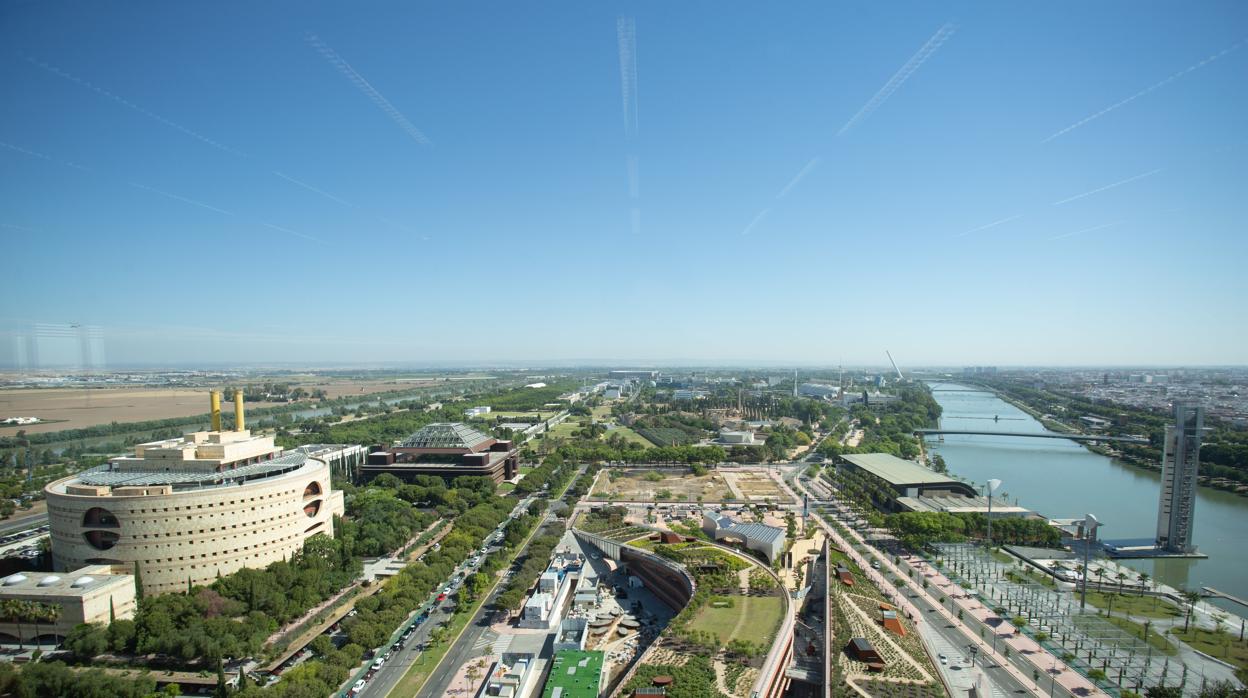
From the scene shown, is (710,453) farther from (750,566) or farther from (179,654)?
(179,654)

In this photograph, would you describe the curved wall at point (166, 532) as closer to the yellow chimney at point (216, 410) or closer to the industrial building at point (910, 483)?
the yellow chimney at point (216, 410)

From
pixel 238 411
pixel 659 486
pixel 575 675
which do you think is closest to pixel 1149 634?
pixel 575 675

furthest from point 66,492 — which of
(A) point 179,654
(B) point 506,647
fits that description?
(B) point 506,647

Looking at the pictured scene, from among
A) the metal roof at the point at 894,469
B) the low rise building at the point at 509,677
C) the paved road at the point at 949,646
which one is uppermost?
the metal roof at the point at 894,469

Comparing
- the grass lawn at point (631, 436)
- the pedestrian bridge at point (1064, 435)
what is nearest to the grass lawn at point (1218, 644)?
the pedestrian bridge at point (1064, 435)

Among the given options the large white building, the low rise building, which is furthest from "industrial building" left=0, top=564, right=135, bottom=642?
the low rise building

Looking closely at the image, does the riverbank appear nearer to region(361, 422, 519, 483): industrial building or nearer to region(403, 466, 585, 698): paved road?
region(403, 466, 585, 698): paved road
